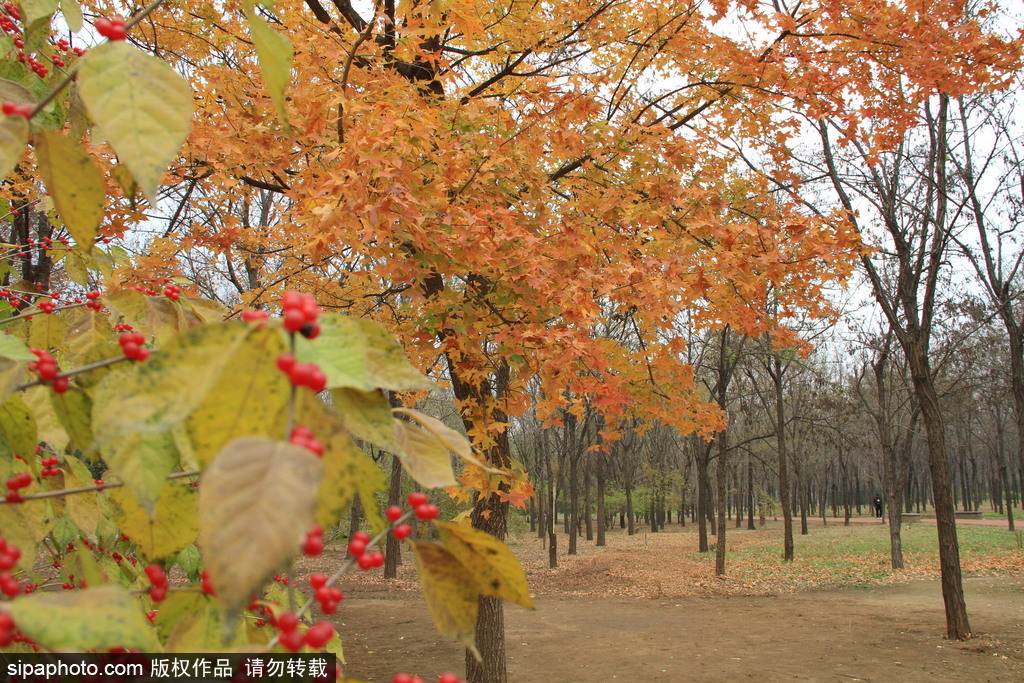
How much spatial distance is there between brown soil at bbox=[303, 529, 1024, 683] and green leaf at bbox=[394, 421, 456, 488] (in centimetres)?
738

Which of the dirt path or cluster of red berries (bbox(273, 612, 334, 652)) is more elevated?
cluster of red berries (bbox(273, 612, 334, 652))

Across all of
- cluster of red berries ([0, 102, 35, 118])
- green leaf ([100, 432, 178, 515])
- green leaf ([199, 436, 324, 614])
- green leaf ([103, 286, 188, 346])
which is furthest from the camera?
green leaf ([103, 286, 188, 346])

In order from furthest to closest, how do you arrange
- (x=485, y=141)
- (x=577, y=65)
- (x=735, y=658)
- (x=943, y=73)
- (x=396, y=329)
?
(x=735, y=658)
(x=577, y=65)
(x=396, y=329)
(x=943, y=73)
(x=485, y=141)

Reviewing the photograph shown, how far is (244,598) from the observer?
332 millimetres

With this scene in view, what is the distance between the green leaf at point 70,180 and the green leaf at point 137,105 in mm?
176

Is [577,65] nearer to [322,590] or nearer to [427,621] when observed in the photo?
[322,590]

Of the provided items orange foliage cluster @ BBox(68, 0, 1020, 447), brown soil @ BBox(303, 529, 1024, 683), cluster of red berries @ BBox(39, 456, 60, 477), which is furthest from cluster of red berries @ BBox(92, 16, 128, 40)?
brown soil @ BBox(303, 529, 1024, 683)

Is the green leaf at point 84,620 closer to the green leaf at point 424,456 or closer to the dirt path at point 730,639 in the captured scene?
the green leaf at point 424,456

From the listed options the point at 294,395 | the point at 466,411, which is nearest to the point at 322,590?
the point at 294,395

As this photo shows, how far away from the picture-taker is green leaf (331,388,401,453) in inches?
21.8

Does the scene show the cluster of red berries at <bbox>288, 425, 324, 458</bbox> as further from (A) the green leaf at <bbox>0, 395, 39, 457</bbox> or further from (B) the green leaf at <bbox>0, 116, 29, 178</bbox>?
(A) the green leaf at <bbox>0, 395, 39, 457</bbox>

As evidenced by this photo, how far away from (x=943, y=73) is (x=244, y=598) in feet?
22.9

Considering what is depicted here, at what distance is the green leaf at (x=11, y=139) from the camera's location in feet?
1.99

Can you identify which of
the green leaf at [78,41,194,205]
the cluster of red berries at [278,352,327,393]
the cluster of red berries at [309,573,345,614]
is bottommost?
the cluster of red berries at [309,573,345,614]
